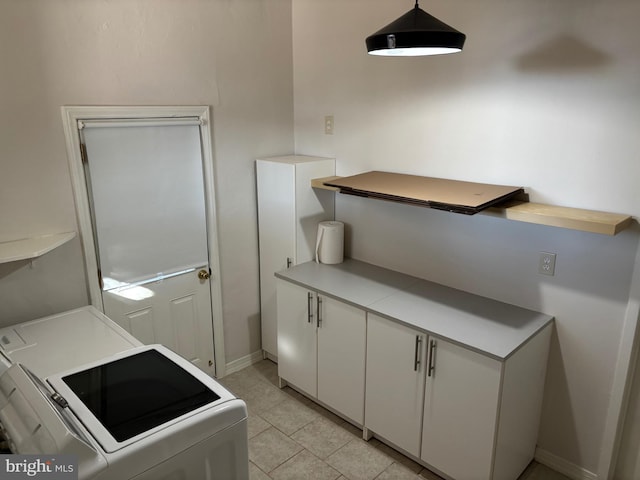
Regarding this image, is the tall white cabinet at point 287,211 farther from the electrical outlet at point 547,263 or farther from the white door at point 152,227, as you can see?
the electrical outlet at point 547,263

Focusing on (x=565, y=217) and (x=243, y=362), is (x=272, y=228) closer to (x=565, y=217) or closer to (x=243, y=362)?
(x=243, y=362)

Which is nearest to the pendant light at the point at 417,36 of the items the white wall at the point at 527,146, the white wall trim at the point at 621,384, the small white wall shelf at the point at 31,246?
the white wall at the point at 527,146

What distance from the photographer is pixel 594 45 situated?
2.07 meters

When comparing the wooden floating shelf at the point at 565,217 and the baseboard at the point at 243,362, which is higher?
the wooden floating shelf at the point at 565,217

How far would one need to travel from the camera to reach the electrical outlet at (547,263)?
2.34 meters

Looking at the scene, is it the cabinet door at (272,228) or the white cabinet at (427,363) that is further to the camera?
the cabinet door at (272,228)

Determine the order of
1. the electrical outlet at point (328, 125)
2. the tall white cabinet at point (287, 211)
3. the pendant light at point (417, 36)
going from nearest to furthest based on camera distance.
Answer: the pendant light at point (417, 36)
the tall white cabinet at point (287, 211)
the electrical outlet at point (328, 125)

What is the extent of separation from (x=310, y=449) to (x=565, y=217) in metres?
1.80

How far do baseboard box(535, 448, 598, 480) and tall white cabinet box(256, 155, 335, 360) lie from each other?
178 cm

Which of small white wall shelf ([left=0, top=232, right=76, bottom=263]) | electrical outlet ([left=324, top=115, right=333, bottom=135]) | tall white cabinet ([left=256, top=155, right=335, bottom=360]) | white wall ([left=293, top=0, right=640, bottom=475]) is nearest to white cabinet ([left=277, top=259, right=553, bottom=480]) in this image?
white wall ([left=293, top=0, right=640, bottom=475])

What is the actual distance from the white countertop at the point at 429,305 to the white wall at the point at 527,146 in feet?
0.31

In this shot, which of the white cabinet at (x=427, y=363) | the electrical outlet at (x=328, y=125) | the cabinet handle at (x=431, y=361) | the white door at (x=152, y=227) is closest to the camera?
the white cabinet at (x=427, y=363)

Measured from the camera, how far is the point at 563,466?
98.4 inches

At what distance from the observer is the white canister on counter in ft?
10.3
